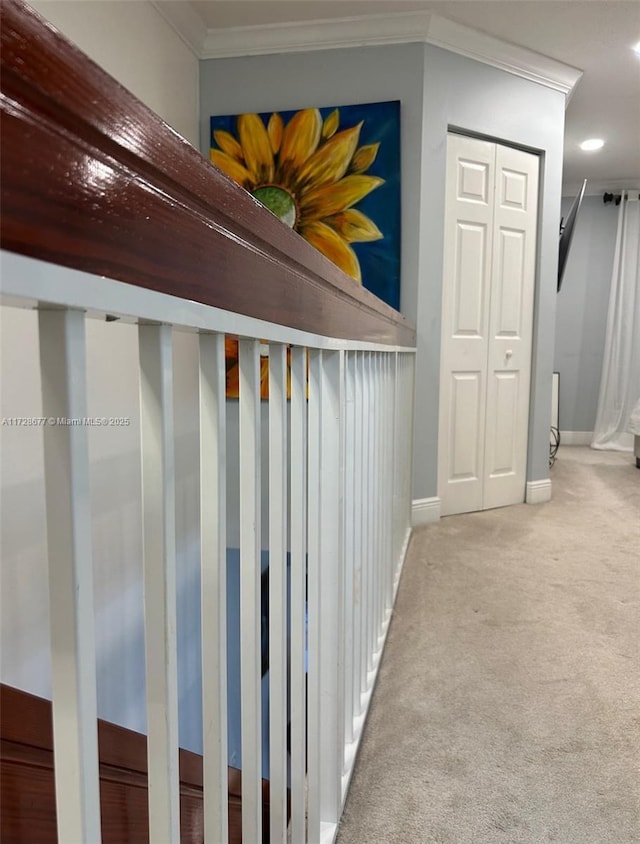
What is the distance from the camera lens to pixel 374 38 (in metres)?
2.82

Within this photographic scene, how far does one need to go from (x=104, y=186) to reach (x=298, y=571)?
Answer: 2.03 ft

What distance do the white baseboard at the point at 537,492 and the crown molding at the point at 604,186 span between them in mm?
3385

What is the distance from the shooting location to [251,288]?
0.52m

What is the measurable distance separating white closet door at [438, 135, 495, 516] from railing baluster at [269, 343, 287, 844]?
2451mm

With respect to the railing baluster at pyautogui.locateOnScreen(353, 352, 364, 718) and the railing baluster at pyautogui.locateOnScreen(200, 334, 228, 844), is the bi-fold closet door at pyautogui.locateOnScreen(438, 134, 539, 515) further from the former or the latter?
the railing baluster at pyautogui.locateOnScreen(200, 334, 228, 844)

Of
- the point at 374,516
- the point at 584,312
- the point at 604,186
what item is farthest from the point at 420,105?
the point at 584,312

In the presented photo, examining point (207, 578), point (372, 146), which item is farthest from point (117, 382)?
point (207, 578)

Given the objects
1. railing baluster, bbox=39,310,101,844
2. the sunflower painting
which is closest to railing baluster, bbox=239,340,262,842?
railing baluster, bbox=39,310,101,844

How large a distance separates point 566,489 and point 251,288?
361 centimetres

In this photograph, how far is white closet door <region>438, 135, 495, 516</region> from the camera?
9.77 feet

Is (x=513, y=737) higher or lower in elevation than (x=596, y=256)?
lower

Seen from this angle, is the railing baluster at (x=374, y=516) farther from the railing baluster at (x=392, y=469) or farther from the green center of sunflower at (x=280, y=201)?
the green center of sunflower at (x=280, y=201)

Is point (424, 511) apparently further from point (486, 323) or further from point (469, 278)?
point (469, 278)

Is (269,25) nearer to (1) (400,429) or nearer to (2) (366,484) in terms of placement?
(1) (400,429)
